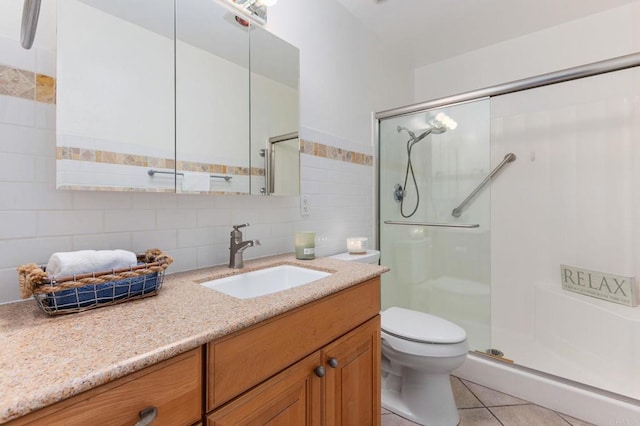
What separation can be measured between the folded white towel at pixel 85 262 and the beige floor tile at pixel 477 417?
1700 millimetres

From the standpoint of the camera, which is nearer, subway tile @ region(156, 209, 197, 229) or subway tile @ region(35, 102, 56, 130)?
subway tile @ region(35, 102, 56, 130)

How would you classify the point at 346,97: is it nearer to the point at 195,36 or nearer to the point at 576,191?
the point at 195,36

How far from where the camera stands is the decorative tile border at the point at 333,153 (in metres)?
1.75

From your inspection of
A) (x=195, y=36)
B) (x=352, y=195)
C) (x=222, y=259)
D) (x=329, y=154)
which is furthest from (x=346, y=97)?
(x=222, y=259)

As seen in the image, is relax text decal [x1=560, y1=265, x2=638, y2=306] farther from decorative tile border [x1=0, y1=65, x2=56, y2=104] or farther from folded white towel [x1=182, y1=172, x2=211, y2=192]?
decorative tile border [x1=0, y1=65, x2=56, y2=104]

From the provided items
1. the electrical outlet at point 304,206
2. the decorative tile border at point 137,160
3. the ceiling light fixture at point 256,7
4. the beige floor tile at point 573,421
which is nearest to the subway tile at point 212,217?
the decorative tile border at point 137,160

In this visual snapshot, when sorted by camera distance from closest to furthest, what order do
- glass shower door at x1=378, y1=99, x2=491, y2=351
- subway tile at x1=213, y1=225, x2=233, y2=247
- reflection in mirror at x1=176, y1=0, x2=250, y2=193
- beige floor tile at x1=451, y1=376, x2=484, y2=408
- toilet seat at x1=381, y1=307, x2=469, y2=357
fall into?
reflection in mirror at x1=176, y1=0, x2=250, y2=193
subway tile at x1=213, y1=225, x2=233, y2=247
toilet seat at x1=381, y1=307, x2=469, y2=357
beige floor tile at x1=451, y1=376, x2=484, y2=408
glass shower door at x1=378, y1=99, x2=491, y2=351

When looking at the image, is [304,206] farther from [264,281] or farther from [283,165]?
[264,281]

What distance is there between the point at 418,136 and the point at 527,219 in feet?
3.35

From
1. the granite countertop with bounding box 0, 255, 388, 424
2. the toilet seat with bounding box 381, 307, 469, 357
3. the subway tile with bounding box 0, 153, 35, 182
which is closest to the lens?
the granite countertop with bounding box 0, 255, 388, 424

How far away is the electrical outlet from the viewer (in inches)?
67.7

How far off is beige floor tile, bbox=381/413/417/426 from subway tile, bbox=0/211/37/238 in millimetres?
1686

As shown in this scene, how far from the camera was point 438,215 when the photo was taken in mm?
2316

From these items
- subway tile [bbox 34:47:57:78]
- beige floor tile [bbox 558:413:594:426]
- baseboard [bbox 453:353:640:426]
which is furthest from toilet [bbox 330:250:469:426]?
subway tile [bbox 34:47:57:78]
